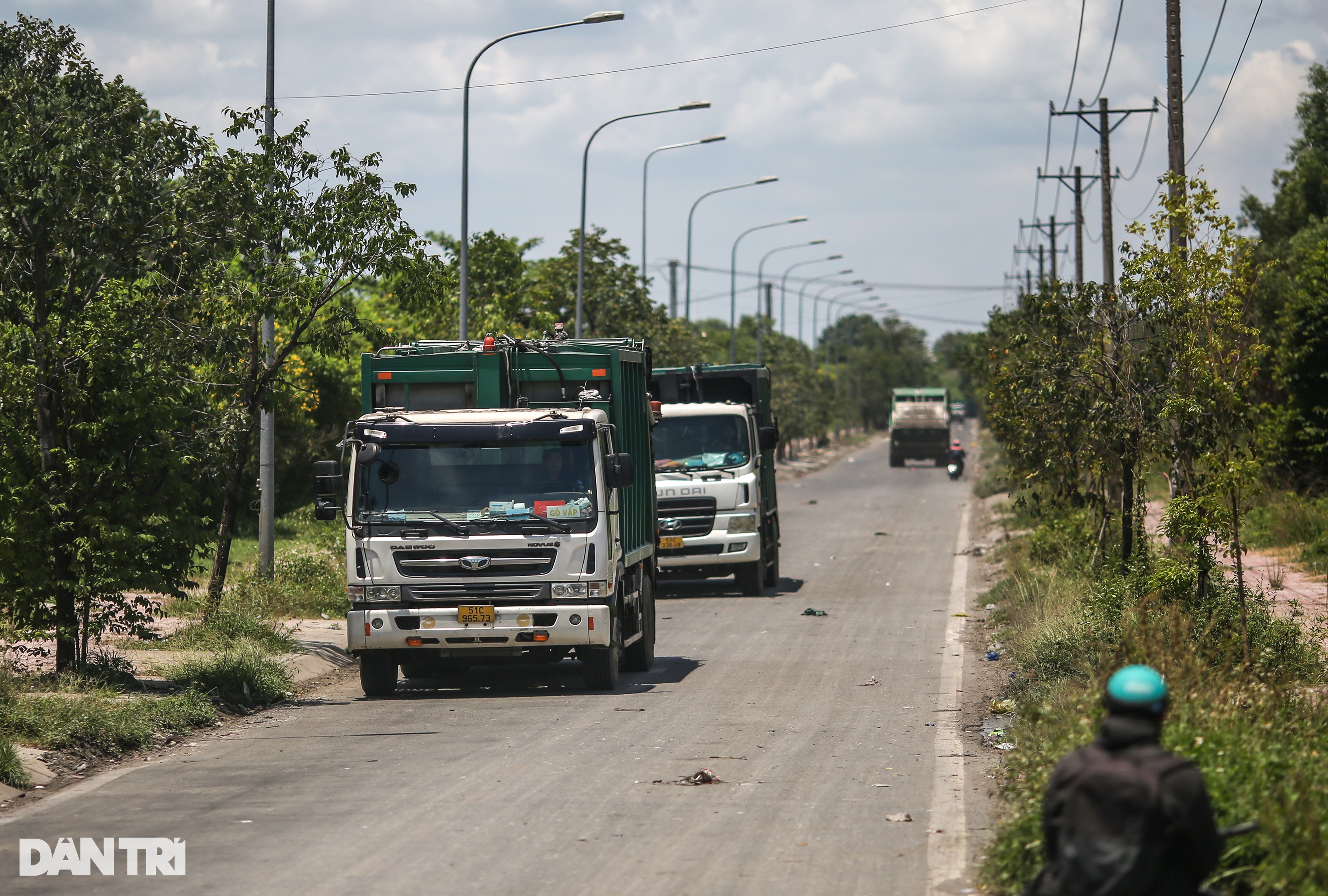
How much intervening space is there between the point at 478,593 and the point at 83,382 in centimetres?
360

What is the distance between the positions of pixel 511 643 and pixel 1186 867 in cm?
867

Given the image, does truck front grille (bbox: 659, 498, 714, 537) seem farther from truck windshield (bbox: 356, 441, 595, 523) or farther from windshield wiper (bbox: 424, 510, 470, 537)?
windshield wiper (bbox: 424, 510, 470, 537)

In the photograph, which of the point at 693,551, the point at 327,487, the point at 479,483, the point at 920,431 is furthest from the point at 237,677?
the point at 920,431

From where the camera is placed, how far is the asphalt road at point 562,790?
7090mm

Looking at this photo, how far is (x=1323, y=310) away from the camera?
27109 millimetres

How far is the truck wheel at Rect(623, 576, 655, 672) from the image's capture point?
14.6 metres

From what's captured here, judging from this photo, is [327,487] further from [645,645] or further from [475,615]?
[645,645]

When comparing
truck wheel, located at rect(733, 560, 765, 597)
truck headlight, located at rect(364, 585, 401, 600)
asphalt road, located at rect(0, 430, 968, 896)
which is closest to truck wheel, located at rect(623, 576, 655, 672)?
asphalt road, located at rect(0, 430, 968, 896)

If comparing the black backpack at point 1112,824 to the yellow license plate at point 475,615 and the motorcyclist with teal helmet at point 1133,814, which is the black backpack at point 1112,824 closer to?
the motorcyclist with teal helmet at point 1133,814

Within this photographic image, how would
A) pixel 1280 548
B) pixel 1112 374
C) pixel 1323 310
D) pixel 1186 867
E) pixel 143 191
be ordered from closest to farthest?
1. pixel 1186 867
2. pixel 143 191
3. pixel 1112 374
4. pixel 1280 548
5. pixel 1323 310

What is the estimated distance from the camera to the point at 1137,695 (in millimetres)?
4602

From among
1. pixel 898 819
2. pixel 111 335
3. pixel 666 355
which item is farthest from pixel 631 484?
pixel 666 355

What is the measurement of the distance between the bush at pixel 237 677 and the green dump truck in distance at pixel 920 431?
5428 centimetres

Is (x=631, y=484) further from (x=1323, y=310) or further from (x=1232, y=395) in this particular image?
(x=1323, y=310)
